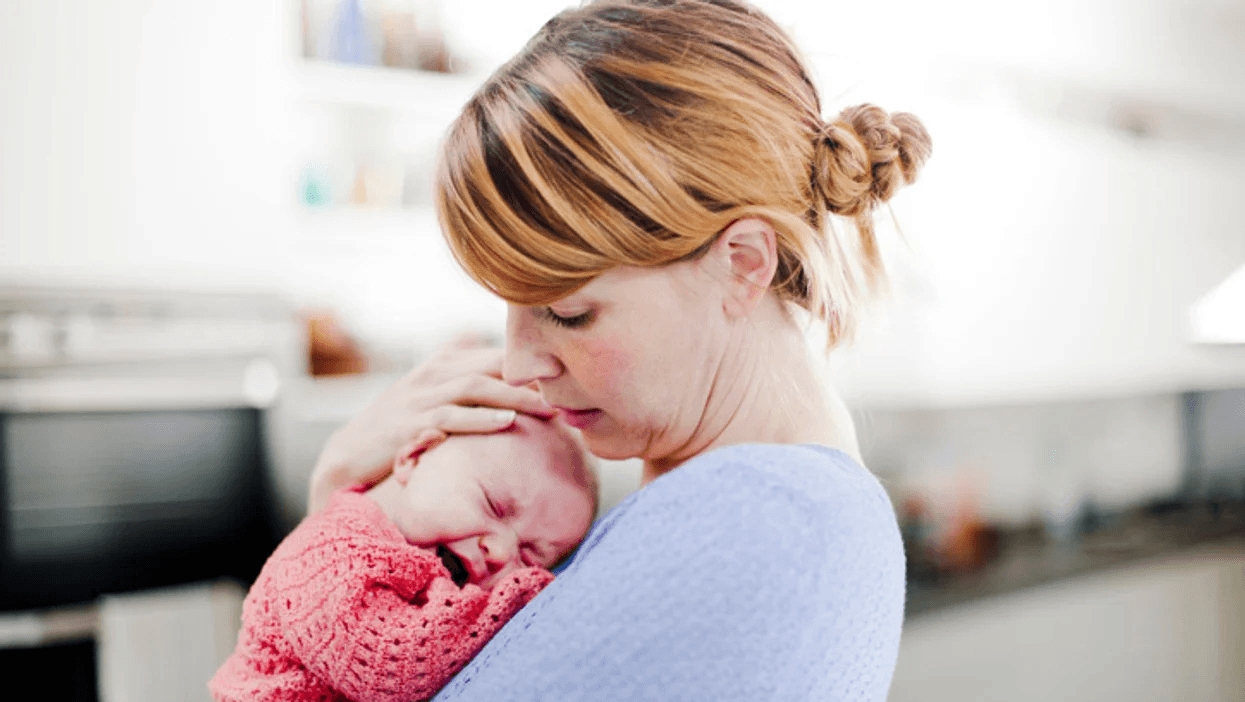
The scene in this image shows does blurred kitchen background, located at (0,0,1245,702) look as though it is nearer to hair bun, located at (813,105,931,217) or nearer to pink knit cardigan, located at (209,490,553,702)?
hair bun, located at (813,105,931,217)

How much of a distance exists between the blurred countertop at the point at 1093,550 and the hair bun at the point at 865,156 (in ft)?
7.02

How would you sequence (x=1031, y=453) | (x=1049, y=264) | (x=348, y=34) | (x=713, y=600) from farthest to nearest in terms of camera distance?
(x=1049, y=264) < (x=1031, y=453) < (x=348, y=34) < (x=713, y=600)

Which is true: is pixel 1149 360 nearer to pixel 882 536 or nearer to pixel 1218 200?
pixel 1218 200

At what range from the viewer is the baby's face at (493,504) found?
866 mm

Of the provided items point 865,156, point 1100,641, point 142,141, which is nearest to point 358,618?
point 865,156

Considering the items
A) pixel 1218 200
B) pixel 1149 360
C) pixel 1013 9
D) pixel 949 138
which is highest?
pixel 1013 9

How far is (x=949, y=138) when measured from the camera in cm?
352

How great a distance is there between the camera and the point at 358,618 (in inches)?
29.3

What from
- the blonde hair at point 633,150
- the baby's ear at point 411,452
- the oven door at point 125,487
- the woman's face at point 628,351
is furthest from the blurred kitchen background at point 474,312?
the baby's ear at point 411,452

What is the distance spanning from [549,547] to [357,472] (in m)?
0.22

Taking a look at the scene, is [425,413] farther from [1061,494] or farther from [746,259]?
[1061,494]

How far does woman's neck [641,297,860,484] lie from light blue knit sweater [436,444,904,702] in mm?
185

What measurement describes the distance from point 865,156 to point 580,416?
0.34 m

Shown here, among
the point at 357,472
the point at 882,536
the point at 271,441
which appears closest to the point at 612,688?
the point at 882,536
